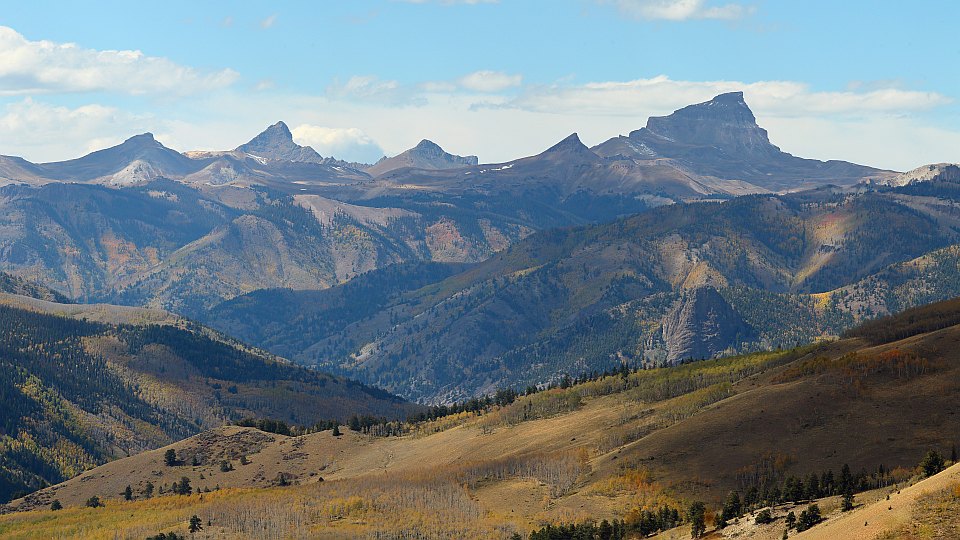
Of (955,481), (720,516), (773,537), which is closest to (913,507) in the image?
(955,481)

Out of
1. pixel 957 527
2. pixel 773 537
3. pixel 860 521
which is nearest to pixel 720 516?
pixel 773 537

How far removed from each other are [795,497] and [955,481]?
53.9m

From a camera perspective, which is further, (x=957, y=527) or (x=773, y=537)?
(x=773, y=537)

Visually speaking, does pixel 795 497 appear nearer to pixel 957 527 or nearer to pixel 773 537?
pixel 773 537

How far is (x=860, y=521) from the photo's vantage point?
148125mm

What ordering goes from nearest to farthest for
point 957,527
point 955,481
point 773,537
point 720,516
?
1. point 957,527
2. point 955,481
3. point 773,537
4. point 720,516

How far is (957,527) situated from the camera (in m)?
137

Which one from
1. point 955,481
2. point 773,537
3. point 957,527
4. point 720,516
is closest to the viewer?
point 957,527

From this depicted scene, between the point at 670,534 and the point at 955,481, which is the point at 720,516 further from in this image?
the point at 955,481

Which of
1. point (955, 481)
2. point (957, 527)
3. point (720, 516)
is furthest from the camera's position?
point (720, 516)

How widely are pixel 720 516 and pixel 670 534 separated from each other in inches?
411

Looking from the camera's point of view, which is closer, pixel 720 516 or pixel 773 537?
pixel 773 537

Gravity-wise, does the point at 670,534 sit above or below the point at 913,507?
below

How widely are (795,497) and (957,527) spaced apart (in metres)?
61.9
